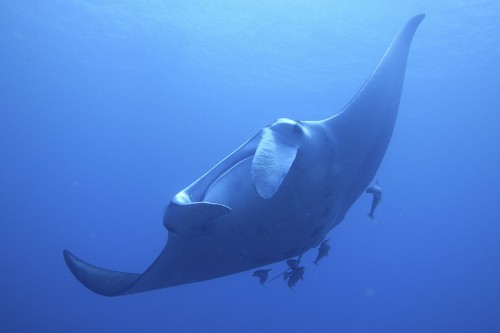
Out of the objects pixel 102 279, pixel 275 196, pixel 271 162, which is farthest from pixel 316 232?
pixel 102 279

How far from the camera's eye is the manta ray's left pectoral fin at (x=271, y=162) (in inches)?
87.5

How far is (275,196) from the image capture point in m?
2.92

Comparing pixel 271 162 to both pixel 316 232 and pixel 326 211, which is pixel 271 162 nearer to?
pixel 326 211

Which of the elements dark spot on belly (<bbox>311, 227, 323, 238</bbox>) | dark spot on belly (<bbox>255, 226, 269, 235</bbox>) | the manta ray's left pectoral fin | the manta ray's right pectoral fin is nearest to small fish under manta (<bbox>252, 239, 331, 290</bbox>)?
dark spot on belly (<bbox>311, 227, 323, 238</bbox>)

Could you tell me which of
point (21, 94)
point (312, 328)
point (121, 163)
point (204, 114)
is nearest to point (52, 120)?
point (21, 94)

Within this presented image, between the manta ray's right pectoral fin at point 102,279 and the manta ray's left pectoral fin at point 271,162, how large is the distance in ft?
5.11

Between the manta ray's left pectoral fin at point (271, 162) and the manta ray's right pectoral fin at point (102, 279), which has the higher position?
the manta ray's left pectoral fin at point (271, 162)

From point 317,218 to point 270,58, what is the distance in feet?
80.6

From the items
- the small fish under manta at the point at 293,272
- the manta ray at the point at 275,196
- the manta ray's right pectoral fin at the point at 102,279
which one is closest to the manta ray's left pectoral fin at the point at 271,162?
the manta ray at the point at 275,196

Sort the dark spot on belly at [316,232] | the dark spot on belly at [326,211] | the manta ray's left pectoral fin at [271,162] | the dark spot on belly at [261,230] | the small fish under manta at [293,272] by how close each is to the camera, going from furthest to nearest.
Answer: the small fish under manta at [293,272], the dark spot on belly at [316,232], the dark spot on belly at [326,211], the dark spot on belly at [261,230], the manta ray's left pectoral fin at [271,162]

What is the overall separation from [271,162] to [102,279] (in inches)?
73.3

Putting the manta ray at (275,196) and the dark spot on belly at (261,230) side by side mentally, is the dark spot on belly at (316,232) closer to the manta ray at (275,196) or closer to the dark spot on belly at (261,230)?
the manta ray at (275,196)

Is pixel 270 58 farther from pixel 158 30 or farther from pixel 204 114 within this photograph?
pixel 204 114

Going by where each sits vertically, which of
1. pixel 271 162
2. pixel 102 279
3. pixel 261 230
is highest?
pixel 271 162
